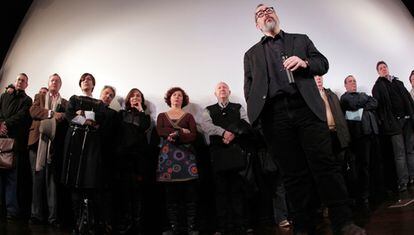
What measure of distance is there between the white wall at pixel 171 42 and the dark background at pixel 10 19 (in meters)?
0.24

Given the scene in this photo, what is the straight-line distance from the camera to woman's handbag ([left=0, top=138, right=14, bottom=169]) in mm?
3777

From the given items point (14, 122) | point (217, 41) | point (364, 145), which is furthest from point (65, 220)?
point (364, 145)

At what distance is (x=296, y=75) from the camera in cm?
191

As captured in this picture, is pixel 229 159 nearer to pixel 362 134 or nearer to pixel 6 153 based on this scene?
pixel 362 134

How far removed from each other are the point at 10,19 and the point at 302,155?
4.94 metres

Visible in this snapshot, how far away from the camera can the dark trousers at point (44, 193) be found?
359 centimetres

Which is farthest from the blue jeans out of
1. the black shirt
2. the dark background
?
the dark background

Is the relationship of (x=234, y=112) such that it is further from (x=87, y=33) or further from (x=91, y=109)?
(x=87, y=33)

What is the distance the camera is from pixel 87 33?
456 centimetres

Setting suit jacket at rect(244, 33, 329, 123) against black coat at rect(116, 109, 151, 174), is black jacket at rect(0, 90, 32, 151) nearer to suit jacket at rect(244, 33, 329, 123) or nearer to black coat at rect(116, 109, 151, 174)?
black coat at rect(116, 109, 151, 174)

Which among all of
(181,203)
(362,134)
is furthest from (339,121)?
(181,203)

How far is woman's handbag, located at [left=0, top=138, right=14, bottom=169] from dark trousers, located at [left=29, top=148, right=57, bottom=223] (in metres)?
0.28

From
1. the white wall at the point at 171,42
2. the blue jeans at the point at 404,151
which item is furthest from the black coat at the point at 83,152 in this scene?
the blue jeans at the point at 404,151

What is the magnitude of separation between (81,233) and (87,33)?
2.67m
